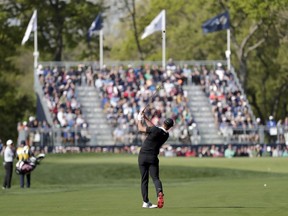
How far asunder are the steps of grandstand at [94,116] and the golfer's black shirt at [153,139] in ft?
128

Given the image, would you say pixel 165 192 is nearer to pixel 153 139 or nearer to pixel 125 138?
pixel 153 139

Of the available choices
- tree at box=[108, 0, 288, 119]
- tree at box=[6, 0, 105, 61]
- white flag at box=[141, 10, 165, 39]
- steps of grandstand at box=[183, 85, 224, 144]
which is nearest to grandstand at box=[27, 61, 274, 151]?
steps of grandstand at box=[183, 85, 224, 144]

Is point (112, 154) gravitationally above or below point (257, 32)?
below

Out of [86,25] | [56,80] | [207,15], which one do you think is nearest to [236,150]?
[56,80]

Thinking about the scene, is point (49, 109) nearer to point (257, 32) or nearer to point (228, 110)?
point (228, 110)

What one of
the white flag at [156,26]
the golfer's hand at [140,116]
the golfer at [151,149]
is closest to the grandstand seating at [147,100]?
the white flag at [156,26]

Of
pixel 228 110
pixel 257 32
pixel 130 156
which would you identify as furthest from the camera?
pixel 257 32

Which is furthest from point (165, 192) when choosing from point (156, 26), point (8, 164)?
point (156, 26)

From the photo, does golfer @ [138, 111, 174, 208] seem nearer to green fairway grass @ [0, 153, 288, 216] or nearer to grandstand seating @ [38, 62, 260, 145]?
green fairway grass @ [0, 153, 288, 216]

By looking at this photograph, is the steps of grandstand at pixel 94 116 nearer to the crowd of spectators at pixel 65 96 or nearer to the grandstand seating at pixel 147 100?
the grandstand seating at pixel 147 100

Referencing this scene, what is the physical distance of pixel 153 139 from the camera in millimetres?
24547

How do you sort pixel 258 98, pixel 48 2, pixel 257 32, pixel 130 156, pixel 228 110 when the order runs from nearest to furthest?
pixel 130 156, pixel 228 110, pixel 48 2, pixel 257 32, pixel 258 98

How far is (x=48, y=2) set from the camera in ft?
279

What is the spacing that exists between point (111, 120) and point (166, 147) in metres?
4.36
